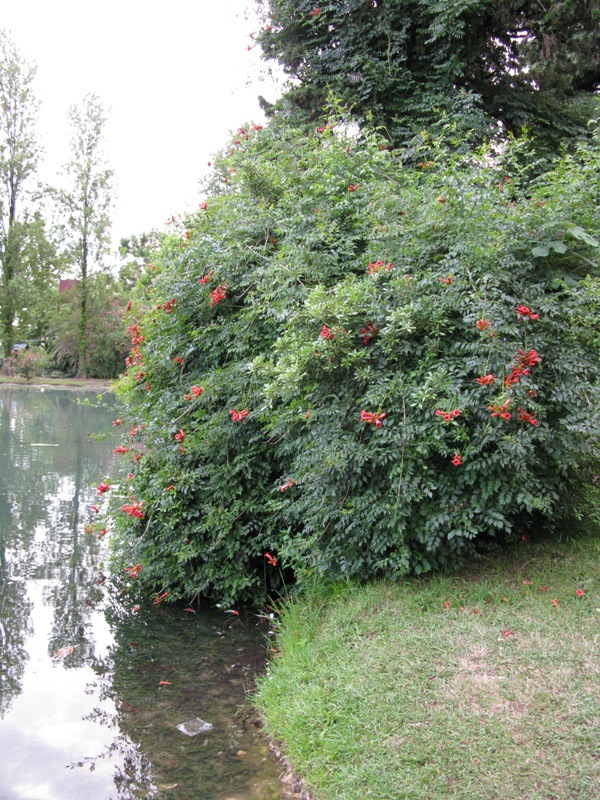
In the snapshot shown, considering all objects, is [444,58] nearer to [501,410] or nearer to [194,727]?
[501,410]

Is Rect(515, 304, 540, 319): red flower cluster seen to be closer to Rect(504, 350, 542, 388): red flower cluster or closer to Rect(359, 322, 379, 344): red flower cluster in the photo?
Rect(504, 350, 542, 388): red flower cluster

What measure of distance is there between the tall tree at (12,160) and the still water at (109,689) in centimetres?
3204

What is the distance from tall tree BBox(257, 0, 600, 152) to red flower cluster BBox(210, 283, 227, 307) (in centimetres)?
513

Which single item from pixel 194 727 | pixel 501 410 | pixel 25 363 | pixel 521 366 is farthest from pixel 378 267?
pixel 25 363

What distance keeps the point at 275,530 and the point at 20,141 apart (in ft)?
124

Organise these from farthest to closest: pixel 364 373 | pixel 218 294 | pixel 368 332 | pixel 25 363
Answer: pixel 25 363 < pixel 218 294 < pixel 368 332 < pixel 364 373

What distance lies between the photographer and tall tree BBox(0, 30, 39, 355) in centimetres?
3562

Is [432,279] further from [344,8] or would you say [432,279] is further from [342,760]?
[344,8]

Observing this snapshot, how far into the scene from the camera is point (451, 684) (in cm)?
335

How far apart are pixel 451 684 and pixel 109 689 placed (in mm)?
2269

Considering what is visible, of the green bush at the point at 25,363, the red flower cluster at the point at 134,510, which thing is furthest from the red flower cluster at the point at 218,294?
the green bush at the point at 25,363

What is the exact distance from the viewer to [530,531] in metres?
5.00

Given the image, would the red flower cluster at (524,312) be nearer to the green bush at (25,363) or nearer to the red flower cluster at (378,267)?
the red flower cluster at (378,267)

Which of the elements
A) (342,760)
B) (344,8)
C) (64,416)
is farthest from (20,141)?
(342,760)
